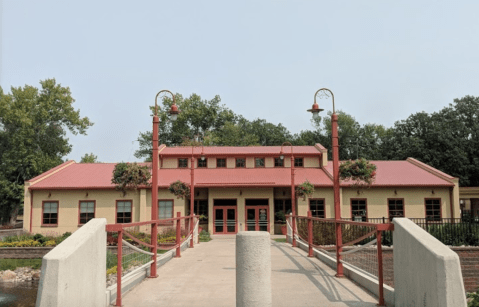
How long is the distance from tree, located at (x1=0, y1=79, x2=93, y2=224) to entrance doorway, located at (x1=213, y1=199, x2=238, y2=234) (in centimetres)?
2148

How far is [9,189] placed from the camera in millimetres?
43406

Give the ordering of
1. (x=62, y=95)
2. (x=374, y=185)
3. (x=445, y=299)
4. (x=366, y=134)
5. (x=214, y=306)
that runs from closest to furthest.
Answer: (x=445, y=299)
(x=214, y=306)
(x=374, y=185)
(x=62, y=95)
(x=366, y=134)

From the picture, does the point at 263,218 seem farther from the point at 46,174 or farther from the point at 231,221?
the point at 46,174

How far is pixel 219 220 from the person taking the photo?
3381cm

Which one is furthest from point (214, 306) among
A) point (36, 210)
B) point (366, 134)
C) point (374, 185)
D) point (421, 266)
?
point (366, 134)

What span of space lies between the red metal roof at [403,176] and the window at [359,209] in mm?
1631

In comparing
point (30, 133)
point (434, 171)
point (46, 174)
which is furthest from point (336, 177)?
point (30, 133)

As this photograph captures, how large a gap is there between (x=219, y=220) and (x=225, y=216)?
55 cm

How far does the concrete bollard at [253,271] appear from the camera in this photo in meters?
5.72

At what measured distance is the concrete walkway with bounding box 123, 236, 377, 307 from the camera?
7502 mm

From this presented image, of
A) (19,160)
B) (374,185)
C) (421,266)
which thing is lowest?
(421,266)

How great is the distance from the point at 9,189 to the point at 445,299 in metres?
46.1

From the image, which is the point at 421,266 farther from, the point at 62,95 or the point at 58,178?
the point at 62,95

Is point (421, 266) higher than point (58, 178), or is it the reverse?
point (58, 178)
